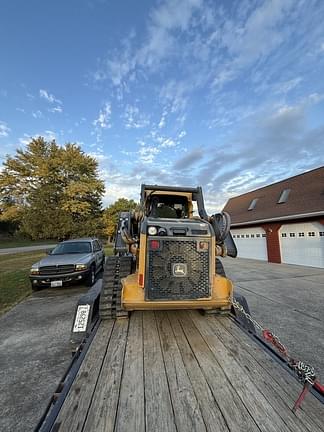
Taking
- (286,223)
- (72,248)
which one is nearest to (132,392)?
(72,248)

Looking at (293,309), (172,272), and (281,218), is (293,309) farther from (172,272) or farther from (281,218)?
(281,218)

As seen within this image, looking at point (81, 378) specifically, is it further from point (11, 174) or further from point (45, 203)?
point (11, 174)

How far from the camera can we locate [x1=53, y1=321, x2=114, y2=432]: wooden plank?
1394mm

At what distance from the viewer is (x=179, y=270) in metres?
2.78

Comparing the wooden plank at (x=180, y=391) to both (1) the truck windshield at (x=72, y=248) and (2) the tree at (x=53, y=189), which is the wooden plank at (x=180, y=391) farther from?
(2) the tree at (x=53, y=189)

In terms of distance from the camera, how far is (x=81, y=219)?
2831 cm

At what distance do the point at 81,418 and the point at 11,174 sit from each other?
33.3 m

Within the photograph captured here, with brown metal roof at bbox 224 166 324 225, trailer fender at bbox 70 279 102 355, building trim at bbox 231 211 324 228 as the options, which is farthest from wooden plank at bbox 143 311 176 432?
brown metal roof at bbox 224 166 324 225

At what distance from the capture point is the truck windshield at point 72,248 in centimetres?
809

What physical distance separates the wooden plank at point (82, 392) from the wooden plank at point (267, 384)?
131 cm

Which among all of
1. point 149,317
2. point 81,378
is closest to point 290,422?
point 81,378

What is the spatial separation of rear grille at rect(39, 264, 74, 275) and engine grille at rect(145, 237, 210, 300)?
15.7 feet

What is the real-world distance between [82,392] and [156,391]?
567 mm

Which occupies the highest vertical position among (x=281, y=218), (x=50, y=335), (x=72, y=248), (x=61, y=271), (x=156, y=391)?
(x=281, y=218)
